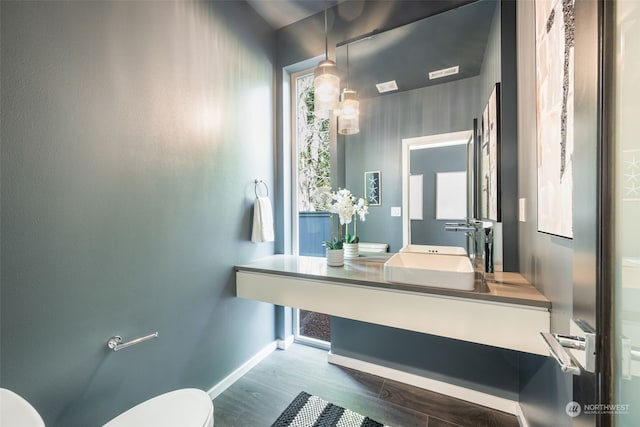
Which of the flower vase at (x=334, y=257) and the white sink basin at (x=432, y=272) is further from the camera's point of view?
the flower vase at (x=334, y=257)

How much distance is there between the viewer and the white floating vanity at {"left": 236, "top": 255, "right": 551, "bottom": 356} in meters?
1.10

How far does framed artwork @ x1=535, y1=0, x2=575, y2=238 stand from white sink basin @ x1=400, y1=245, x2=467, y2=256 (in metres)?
0.71

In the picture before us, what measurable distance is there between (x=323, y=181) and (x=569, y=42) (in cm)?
174

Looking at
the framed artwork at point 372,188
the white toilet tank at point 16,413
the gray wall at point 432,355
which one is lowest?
the gray wall at point 432,355

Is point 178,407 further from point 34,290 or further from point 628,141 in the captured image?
point 628,141

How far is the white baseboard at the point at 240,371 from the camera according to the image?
5.77ft

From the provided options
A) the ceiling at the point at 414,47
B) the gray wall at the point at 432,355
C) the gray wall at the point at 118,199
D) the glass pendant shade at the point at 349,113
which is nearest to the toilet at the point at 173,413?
the gray wall at the point at 118,199

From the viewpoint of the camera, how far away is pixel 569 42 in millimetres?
733

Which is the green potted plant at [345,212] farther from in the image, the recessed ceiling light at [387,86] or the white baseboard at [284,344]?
the white baseboard at [284,344]

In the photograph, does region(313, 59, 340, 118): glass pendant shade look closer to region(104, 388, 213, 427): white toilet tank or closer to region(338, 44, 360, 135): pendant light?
region(338, 44, 360, 135): pendant light

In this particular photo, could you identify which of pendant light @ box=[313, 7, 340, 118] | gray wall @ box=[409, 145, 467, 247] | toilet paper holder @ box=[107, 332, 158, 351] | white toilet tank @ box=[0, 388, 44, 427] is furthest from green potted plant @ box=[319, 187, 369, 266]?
white toilet tank @ box=[0, 388, 44, 427]

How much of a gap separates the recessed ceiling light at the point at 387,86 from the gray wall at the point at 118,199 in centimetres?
107

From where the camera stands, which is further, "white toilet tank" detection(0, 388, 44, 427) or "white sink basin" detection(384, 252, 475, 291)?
"white sink basin" detection(384, 252, 475, 291)

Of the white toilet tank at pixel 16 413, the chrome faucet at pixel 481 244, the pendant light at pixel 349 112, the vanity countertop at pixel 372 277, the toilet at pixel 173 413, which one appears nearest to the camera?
the white toilet tank at pixel 16 413
